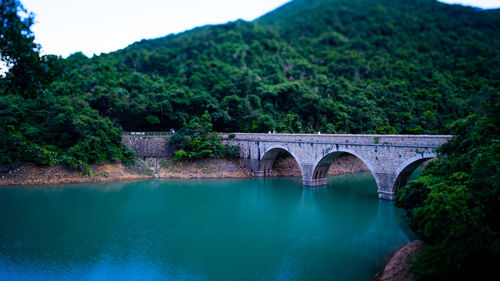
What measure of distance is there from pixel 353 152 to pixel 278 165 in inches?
474

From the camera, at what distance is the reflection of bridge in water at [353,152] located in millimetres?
19203

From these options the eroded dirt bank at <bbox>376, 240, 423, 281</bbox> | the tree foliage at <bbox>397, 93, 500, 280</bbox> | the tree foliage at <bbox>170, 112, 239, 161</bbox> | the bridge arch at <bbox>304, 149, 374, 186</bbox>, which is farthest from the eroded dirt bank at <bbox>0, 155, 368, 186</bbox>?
the tree foliage at <bbox>397, 93, 500, 280</bbox>

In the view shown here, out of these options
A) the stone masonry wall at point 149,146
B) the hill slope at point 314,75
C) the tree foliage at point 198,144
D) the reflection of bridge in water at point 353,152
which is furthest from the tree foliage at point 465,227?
the stone masonry wall at point 149,146

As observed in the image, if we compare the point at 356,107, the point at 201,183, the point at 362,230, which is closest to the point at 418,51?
the point at 356,107

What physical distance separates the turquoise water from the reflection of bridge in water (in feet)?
4.99

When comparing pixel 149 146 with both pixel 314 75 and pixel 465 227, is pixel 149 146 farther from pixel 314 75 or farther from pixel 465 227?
pixel 314 75

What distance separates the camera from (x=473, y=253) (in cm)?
832

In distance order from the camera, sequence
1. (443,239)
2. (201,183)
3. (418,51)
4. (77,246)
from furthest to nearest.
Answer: (418,51) → (201,183) → (77,246) → (443,239)

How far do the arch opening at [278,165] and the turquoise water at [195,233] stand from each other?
4910mm

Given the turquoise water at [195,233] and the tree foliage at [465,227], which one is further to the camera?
the turquoise water at [195,233]

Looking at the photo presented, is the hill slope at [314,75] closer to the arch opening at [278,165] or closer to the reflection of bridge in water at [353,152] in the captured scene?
the arch opening at [278,165]

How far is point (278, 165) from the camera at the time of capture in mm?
33719

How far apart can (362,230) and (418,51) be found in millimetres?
53670

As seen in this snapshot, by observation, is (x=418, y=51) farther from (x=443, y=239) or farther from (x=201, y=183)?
(x=443, y=239)
